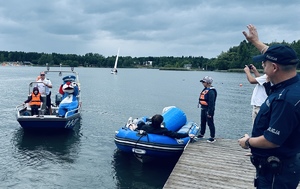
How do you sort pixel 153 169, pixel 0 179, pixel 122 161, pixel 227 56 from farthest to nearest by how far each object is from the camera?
1. pixel 227 56
2. pixel 122 161
3. pixel 153 169
4. pixel 0 179

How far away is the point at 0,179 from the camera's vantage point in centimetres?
757

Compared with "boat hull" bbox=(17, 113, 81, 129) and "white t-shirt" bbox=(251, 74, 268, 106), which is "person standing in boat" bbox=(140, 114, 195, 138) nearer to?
"white t-shirt" bbox=(251, 74, 268, 106)

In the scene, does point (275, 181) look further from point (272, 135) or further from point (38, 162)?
point (38, 162)

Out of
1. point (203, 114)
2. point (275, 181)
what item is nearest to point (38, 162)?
point (203, 114)

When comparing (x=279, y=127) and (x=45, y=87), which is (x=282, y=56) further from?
(x=45, y=87)

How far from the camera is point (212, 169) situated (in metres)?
6.67

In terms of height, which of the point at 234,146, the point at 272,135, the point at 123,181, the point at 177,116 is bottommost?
the point at 123,181

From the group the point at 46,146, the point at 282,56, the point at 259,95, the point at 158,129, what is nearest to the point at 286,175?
the point at 282,56

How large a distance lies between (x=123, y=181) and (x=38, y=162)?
273 cm

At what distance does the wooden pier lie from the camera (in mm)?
5888

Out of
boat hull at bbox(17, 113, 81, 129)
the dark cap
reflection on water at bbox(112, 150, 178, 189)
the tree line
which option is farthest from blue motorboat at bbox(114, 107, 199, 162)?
the tree line

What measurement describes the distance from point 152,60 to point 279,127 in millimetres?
170639

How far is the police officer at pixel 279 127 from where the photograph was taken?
256 cm

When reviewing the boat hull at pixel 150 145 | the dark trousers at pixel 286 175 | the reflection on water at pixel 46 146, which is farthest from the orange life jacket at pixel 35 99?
the dark trousers at pixel 286 175
